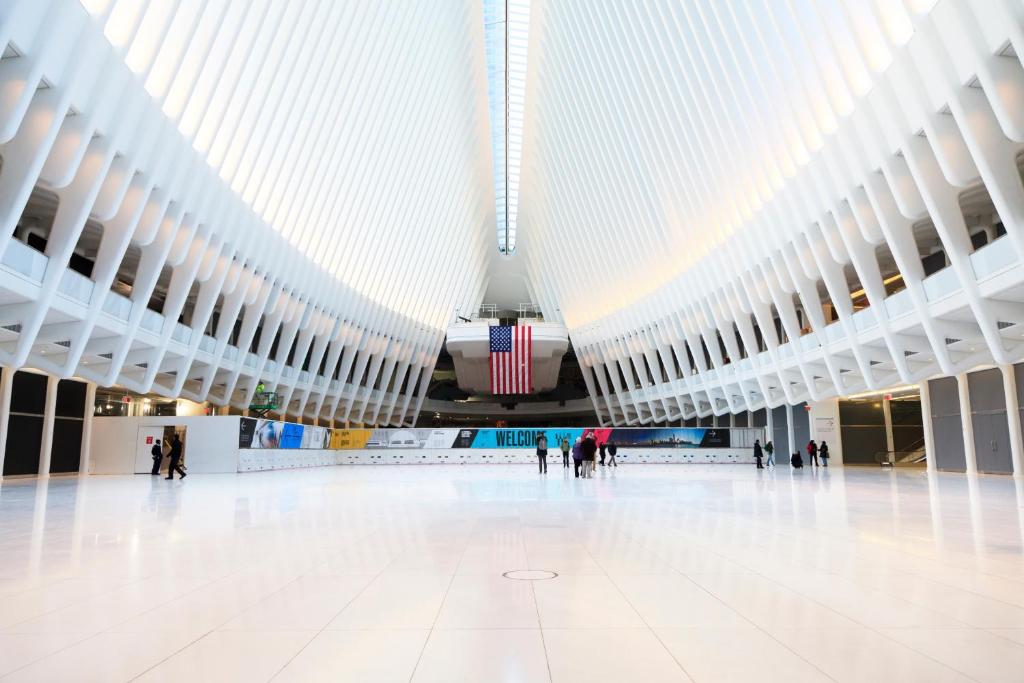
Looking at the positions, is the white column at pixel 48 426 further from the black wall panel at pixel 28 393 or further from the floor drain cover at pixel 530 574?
the floor drain cover at pixel 530 574

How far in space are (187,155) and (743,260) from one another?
757 inches

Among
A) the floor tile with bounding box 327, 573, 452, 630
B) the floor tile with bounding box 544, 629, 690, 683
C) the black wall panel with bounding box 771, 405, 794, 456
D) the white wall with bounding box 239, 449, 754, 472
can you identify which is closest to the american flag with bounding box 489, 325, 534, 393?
the white wall with bounding box 239, 449, 754, 472

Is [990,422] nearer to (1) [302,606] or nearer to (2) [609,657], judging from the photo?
(2) [609,657]

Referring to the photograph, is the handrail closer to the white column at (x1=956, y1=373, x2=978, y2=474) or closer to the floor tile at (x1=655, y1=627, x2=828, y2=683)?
the white column at (x1=956, y1=373, x2=978, y2=474)

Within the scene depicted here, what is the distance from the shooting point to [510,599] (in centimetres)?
392

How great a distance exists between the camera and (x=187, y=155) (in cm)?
1848

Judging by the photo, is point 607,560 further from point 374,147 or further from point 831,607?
point 374,147

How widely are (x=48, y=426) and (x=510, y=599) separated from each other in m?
23.1

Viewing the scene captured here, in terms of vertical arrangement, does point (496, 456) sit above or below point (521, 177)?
below

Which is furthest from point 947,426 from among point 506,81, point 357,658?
point 357,658

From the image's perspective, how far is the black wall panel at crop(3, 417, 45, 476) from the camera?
65.0ft

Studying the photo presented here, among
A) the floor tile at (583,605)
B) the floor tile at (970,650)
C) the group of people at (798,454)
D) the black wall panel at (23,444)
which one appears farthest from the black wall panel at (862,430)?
the black wall panel at (23,444)

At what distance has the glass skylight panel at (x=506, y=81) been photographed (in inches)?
1192

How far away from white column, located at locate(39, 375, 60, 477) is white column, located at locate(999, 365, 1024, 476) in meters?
29.1
